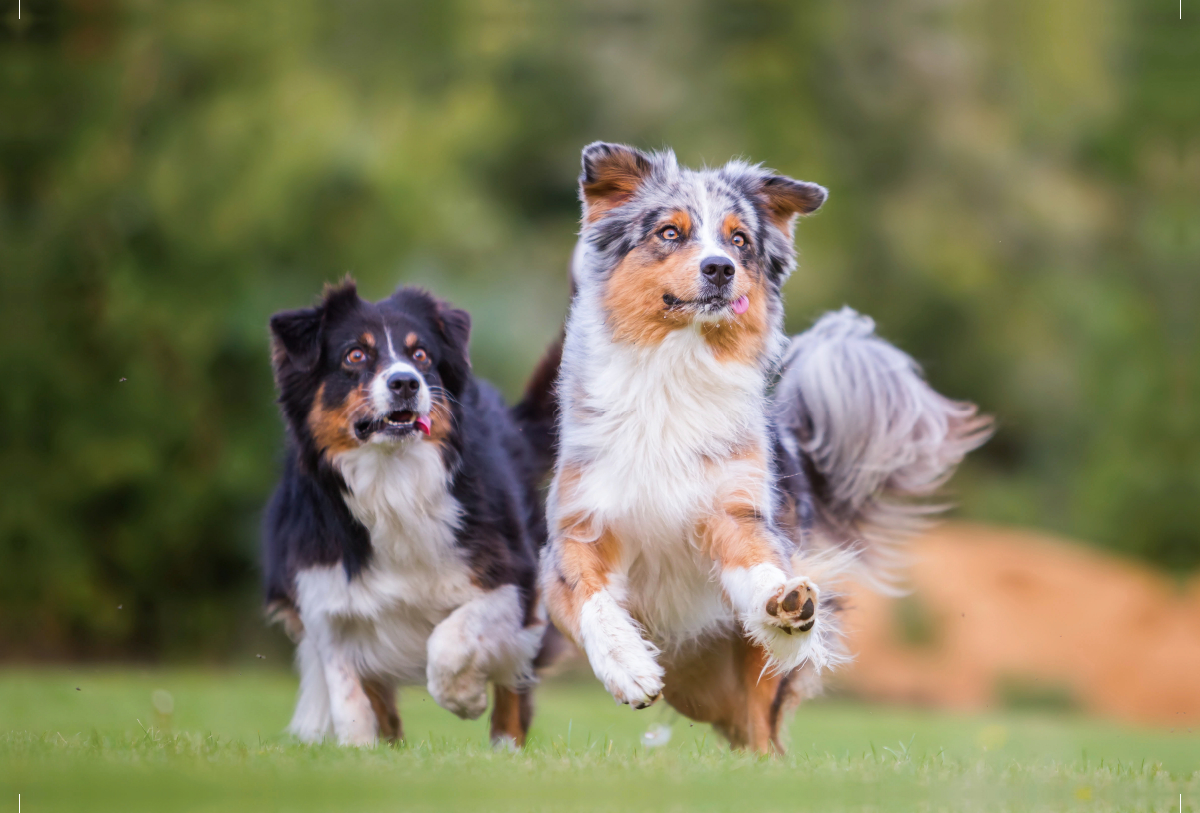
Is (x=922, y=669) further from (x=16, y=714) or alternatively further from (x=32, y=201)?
(x=32, y=201)

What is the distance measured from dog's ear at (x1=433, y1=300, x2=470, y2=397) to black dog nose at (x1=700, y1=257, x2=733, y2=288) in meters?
1.60

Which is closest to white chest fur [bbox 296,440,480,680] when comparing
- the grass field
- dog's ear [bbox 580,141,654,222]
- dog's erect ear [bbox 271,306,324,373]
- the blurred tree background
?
dog's erect ear [bbox 271,306,324,373]

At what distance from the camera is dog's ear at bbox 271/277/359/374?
5.93 metres

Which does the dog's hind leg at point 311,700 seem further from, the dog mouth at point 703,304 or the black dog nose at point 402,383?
the dog mouth at point 703,304

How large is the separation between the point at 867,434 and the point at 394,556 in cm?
242

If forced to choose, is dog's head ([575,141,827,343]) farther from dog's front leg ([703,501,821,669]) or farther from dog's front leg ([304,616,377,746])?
dog's front leg ([304,616,377,746])

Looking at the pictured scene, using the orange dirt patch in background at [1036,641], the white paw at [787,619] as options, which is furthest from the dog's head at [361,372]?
the orange dirt patch in background at [1036,641]

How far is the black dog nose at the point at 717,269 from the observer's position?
498 cm

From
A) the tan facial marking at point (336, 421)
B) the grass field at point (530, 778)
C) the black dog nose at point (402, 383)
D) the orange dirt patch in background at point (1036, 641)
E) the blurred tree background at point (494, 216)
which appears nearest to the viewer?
the grass field at point (530, 778)

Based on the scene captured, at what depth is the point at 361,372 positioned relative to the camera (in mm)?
5836

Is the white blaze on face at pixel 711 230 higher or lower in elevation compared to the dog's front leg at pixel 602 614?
higher

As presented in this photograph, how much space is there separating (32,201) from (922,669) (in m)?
10.7

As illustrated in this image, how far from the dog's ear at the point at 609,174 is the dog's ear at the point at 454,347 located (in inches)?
39.7

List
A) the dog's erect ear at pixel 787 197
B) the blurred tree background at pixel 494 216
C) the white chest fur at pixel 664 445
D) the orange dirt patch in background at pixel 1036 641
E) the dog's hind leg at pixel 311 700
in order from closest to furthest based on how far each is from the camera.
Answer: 1. the white chest fur at pixel 664 445
2. the dog's erect ear at pixel 787 197
3. the dog's hind leg at pixel 311 700
4. the blurred tree background at pixel 494 216
5. the orange dirt patch in background at pixel 1036 641
